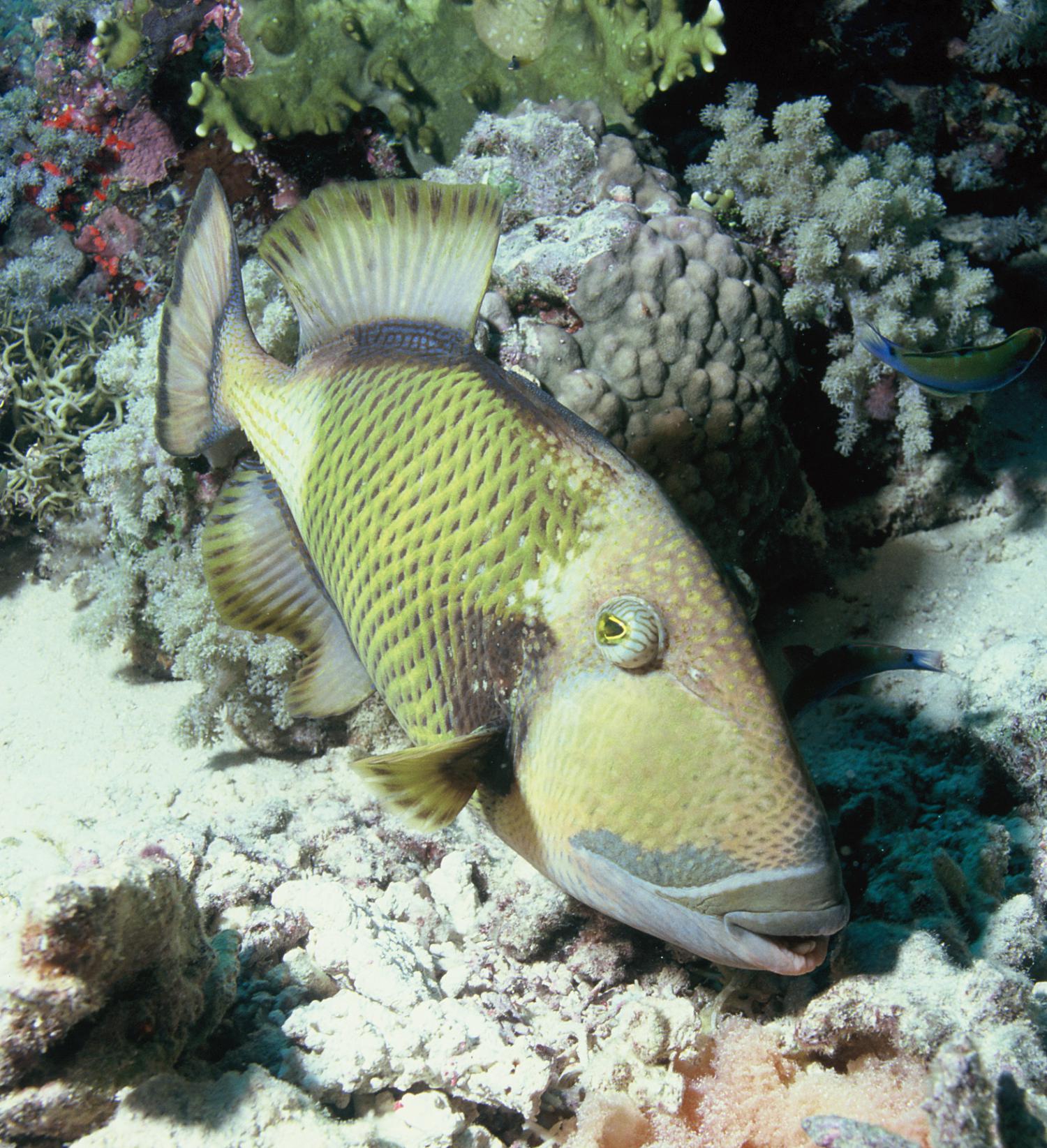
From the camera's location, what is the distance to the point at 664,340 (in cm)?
298

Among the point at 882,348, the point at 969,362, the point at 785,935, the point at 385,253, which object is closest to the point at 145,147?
the point at 385,253

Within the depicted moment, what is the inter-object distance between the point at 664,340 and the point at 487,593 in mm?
1788

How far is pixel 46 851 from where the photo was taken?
271 cm

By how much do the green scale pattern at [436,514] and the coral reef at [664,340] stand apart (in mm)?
1145

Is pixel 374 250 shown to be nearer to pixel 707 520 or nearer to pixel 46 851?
Result: pixel 707 520

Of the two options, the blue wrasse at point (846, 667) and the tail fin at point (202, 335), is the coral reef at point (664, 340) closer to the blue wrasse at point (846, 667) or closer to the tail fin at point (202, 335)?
the blue wrasse at point (846, 667)

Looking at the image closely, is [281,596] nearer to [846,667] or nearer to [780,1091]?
[780,1091]

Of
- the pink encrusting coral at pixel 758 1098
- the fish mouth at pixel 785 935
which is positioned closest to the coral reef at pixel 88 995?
the pink encrusting coral at pixel 758 1098

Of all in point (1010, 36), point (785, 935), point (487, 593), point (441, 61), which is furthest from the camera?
point (1010, 36)

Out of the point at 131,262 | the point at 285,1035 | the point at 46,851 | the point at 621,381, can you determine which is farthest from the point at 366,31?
the point at 285,1035

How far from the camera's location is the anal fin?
228cm

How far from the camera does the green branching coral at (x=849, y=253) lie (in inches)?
141

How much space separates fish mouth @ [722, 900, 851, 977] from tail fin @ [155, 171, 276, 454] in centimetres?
199

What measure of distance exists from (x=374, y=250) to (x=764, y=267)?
2084 mm
